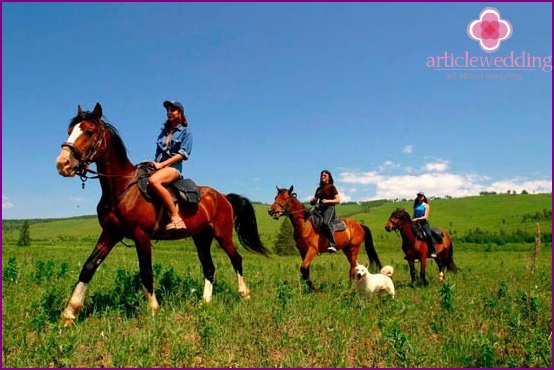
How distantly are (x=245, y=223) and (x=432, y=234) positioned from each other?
7.50 m

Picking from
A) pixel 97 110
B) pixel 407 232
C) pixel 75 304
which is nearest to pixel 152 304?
pixel 75 304

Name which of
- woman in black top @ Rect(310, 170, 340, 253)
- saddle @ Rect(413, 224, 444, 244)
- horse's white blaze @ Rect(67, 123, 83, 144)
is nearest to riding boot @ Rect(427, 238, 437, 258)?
saddle @ Rect(413, 224, 444, 244)

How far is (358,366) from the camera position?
16.5 feet

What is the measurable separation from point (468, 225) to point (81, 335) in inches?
3722

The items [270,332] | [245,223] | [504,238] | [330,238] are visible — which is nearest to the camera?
[270,332]

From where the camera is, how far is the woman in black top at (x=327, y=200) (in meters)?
11.1

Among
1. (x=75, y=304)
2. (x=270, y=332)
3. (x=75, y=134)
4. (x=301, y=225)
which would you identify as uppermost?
(x=75, y=134)

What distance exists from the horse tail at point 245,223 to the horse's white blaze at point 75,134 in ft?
14.3

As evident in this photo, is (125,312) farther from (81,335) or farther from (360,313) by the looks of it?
(360,313)

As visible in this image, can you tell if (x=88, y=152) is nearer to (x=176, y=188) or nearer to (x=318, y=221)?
(x=176, y=188)

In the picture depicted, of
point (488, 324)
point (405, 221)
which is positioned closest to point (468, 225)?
point (405, 221)

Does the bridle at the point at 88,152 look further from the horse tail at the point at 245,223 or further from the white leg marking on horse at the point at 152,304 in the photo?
the horse tail at the point at 245,223

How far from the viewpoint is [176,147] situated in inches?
298

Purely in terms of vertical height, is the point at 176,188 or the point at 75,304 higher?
the point at 176,188
